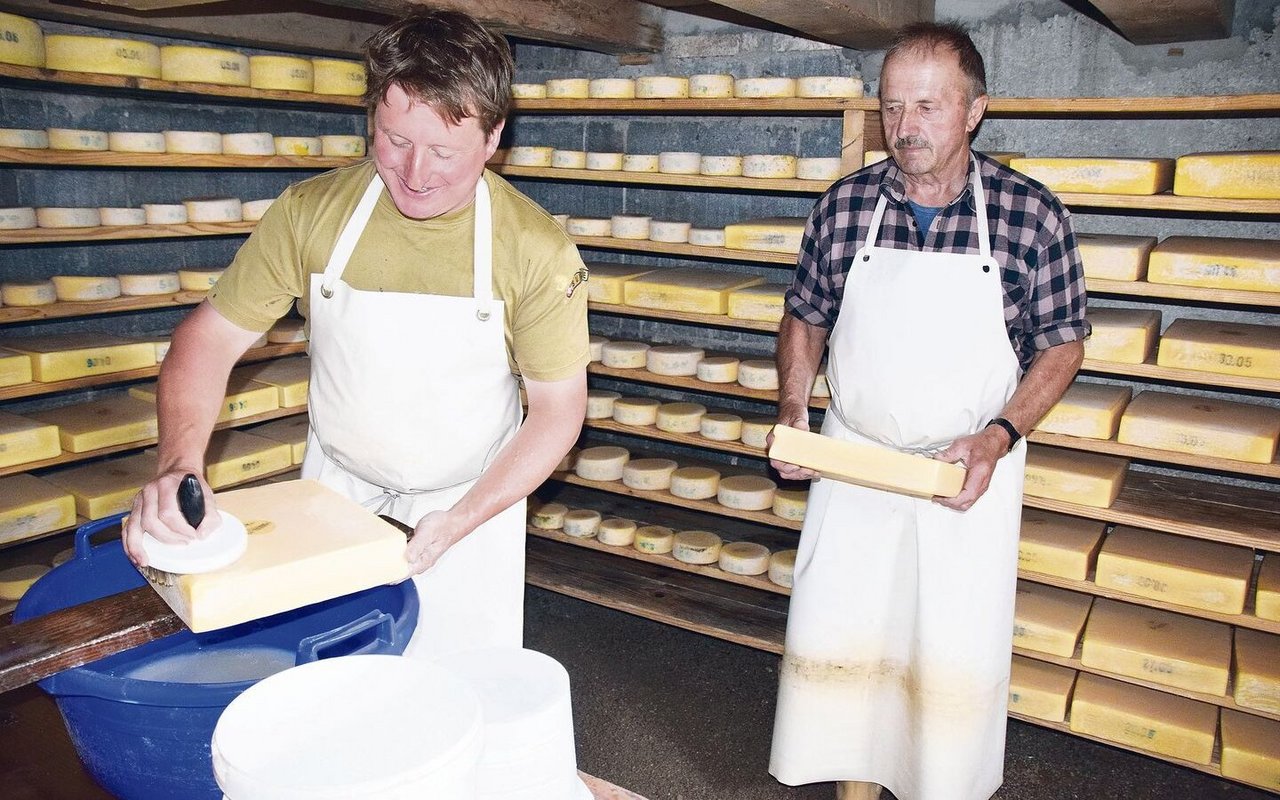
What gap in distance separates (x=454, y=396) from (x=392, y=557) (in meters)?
0.69

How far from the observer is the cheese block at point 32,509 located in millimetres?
3102

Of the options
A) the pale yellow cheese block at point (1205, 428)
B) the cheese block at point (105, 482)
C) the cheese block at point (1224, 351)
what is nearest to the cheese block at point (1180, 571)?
the pale yellow cheese block at point (1205, 428)

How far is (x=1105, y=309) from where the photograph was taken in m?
3.25

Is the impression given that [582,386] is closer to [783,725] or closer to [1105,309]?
[783,725]

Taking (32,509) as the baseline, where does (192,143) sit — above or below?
above

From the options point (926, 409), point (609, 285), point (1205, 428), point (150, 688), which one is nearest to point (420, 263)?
point (150, 688)

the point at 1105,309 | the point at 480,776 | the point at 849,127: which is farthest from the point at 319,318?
the point at 1105,309

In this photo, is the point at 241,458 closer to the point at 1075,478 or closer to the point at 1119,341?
the point at 1075,478

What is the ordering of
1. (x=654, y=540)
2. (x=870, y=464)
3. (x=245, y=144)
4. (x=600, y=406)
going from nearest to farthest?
(x=870, y=464) → (x=245, y=144) → (x=654, y=540) → (x=600, y=406)

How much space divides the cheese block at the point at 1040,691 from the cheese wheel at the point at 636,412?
165cm

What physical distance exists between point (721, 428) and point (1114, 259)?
1525 millimetres

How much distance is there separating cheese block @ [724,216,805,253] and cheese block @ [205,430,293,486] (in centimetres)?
195

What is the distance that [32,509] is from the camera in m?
3.15

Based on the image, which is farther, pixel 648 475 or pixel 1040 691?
pixel 648 475
